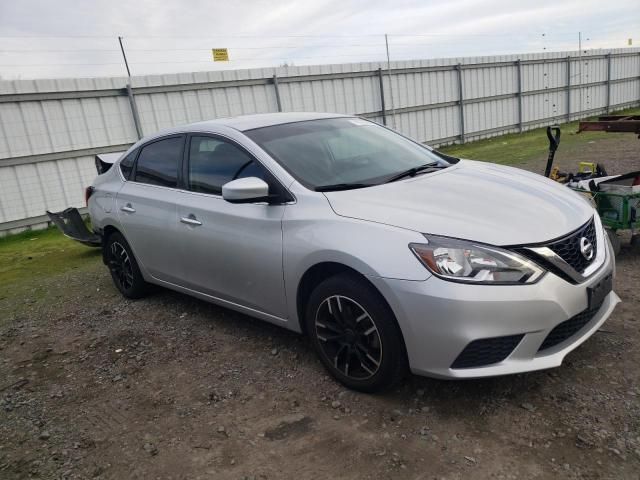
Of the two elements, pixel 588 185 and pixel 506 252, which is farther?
pixel 588 185

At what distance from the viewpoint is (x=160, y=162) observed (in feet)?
14.4

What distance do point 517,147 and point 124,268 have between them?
12.8m

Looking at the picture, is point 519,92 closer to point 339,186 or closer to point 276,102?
point 276,102

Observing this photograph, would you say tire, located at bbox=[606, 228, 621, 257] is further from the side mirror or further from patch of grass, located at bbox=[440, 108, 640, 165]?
patch of grass, located at bbox=[440, 108, 640, 165]

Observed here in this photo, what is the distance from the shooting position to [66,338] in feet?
14.8

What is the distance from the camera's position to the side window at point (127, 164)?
4809mm

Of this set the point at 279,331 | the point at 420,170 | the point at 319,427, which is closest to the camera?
the point at 319,427

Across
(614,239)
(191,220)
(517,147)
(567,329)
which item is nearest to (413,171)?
(567,329)

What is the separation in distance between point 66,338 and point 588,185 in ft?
16.1

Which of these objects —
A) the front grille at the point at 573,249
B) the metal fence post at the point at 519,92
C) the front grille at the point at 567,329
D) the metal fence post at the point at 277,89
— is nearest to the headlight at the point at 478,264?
the front grille at the point at 573,249

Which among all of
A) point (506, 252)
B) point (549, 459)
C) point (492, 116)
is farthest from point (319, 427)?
point (492, 116)

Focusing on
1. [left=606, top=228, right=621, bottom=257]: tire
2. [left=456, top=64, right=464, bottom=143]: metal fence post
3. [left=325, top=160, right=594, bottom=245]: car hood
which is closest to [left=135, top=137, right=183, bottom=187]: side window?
[left=325, top=160, right=594, bottom=245]: car hood

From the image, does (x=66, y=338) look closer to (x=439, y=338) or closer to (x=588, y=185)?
(x=439, y=338)

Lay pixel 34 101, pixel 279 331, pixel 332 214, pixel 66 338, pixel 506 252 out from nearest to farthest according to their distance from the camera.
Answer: pixel 506 252, pixel 332 214, pixel 279 331, pixel 66 338, pixel 34 101
